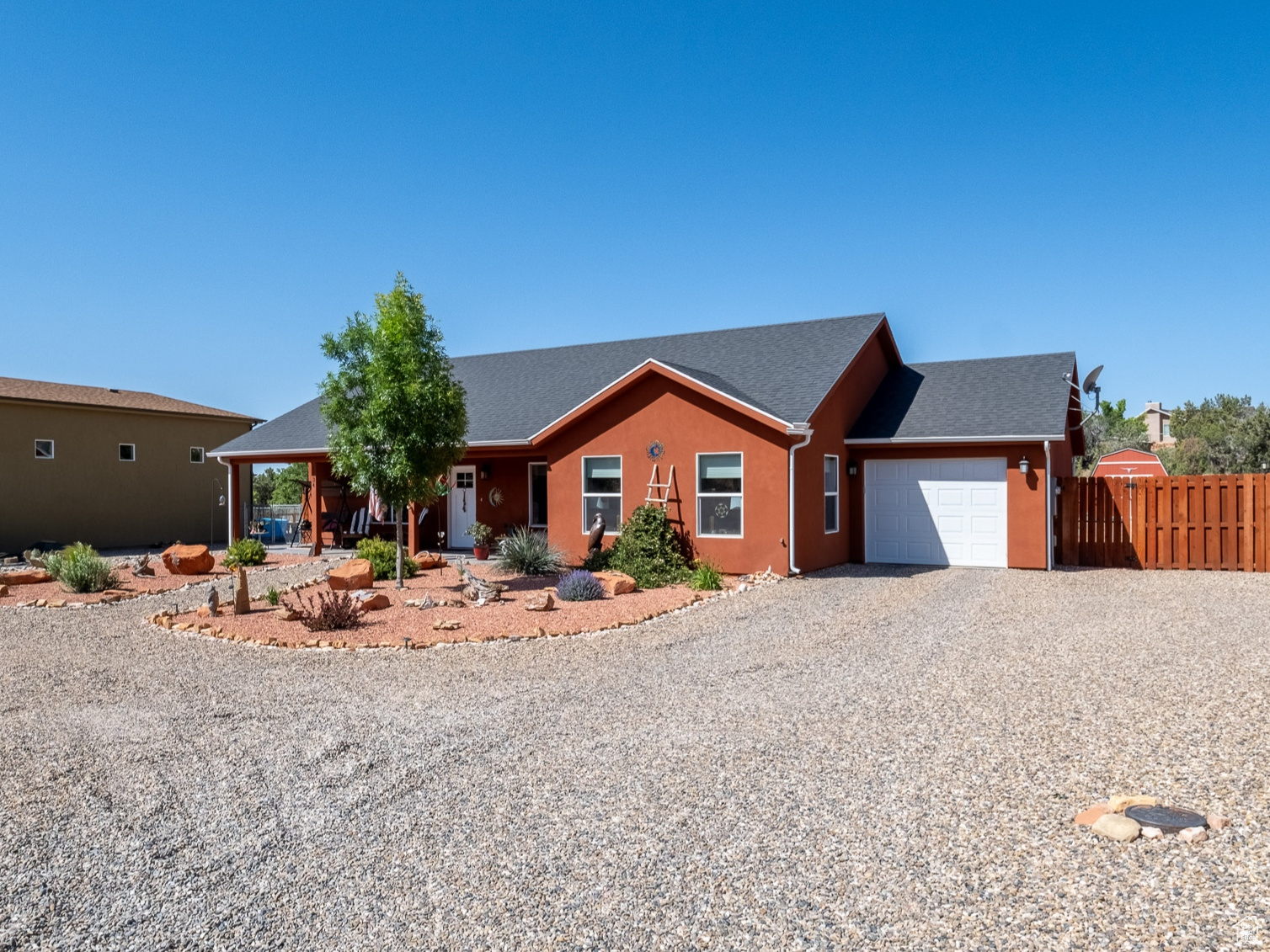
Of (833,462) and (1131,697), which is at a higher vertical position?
(833,462)

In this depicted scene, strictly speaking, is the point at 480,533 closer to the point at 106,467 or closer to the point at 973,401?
the point at 973,401

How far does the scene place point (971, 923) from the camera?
111 inches

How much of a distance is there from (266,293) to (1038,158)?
1572 centimetres

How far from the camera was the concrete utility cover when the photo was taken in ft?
11.4

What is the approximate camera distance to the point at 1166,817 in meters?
3.58

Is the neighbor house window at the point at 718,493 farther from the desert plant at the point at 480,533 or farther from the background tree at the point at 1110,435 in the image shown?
the background tree at the point at 1110,435

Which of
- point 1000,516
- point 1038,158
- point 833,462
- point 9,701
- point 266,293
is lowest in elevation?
point 9,701

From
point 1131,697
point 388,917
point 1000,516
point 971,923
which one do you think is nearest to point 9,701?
point 388,917

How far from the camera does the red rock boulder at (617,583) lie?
11773 millimetres


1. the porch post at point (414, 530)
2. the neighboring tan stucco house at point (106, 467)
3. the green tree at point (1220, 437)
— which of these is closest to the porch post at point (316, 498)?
the porch post at point (414, 530)

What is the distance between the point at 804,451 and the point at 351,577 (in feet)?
25.8

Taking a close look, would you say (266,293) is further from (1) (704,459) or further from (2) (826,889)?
(2) (826,889)

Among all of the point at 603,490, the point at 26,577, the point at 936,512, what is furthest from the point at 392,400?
the point at 936,512

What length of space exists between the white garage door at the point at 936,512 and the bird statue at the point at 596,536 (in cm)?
537
